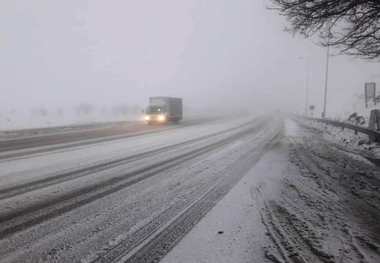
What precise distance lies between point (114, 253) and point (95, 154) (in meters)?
6.66

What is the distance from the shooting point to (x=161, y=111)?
26891 mm

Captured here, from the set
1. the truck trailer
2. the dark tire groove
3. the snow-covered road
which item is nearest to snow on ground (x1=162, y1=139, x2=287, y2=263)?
the snow-covered road

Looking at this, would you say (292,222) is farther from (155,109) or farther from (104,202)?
(155,109)

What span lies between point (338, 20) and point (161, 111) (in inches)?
781

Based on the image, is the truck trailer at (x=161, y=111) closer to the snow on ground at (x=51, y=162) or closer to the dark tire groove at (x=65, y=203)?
the snow on ground at (x=51, y=162)

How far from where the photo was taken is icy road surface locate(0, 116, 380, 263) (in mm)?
2947

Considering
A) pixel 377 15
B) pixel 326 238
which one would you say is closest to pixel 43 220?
pixel 326 238

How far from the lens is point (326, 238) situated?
10.7 ft

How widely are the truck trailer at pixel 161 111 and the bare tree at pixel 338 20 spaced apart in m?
18.7

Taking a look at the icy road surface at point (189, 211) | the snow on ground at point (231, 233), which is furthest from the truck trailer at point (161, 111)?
the snow on ground at point (231, 233)

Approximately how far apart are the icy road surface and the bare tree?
184 inches

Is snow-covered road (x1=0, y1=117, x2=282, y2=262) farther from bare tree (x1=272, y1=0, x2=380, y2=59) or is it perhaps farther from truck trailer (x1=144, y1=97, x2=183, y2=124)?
truck trailer (x1=144, y1=97, x2=183, y2=124)

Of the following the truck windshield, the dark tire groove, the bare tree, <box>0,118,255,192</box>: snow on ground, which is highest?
the bare tree

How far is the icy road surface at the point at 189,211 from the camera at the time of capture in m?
2.95
